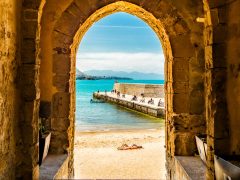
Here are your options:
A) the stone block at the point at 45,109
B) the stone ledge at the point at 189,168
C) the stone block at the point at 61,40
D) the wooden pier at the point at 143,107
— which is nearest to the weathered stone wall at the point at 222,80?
the stone ledge at the point at 189,168

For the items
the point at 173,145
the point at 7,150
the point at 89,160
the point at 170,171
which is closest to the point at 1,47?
the point at 7,150

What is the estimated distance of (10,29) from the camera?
2.38m

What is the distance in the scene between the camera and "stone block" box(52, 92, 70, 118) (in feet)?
14.1

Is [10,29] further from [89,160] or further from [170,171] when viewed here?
[89,160]

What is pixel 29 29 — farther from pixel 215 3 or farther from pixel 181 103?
pixel 181 103

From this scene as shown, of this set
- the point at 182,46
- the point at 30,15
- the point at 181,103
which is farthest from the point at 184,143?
the point at 30,15

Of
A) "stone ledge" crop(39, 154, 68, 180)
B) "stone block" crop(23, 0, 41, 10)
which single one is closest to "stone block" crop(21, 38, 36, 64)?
"stone block" crop(23, 0, 41, 10)

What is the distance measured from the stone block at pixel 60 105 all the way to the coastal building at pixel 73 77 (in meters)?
0.02

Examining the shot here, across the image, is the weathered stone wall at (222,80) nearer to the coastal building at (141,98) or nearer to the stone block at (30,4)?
the stone block at (30,4)

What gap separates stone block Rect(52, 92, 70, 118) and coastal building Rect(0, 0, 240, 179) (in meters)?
0.02

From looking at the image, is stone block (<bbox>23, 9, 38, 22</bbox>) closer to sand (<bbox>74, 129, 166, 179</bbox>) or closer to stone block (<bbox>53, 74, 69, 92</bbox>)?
stone block (<bbox>53, 74, 69, 92</bbox>)

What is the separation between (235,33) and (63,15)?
8.70ft

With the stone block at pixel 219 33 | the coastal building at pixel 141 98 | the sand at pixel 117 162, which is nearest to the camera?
the stone block at pixel 219 33

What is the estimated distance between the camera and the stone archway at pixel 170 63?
424 cm
